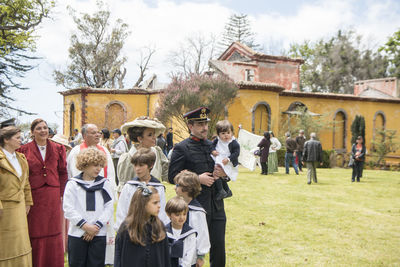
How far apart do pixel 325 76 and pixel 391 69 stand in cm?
822

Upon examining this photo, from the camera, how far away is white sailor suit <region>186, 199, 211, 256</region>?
3566 millimetres

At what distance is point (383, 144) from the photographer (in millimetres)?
25188

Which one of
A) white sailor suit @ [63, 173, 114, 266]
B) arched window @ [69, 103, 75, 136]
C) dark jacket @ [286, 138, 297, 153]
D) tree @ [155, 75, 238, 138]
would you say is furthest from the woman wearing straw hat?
arched window @ [69, 103, 75, 136]

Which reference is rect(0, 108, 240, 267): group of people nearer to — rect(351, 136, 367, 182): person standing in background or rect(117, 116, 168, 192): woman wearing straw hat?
rect(117, 116, 168, 192): woman wearing straw hat

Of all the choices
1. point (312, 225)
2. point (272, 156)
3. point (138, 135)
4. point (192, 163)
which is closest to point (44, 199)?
point (138, 135)

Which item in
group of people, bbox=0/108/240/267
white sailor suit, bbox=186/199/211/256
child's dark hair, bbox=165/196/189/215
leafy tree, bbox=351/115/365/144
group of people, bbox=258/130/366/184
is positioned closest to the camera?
group of people, bbox=0/108/240/267

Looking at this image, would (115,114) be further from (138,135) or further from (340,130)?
(138,135)

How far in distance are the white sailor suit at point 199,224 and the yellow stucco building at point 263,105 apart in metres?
19.4

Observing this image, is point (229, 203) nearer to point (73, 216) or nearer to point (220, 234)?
point (220, 234)

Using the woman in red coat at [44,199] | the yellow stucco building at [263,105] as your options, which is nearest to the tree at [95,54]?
the yellow stucco building at [263,105]

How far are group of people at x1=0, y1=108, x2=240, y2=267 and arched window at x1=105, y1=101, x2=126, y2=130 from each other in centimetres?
2169

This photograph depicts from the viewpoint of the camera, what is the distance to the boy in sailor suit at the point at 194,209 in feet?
11.7

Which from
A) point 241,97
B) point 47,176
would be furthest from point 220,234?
point 241,97

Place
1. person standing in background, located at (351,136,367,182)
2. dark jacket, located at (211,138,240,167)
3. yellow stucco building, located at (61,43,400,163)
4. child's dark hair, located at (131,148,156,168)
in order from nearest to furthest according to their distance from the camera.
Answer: child's dark hair, located at (131,148,156,168)
dark jacket, located at (211,138,240,167)
person standing in background, located at (351,136,367,182)
yellow stucco building, located at (61,43,400,163)
